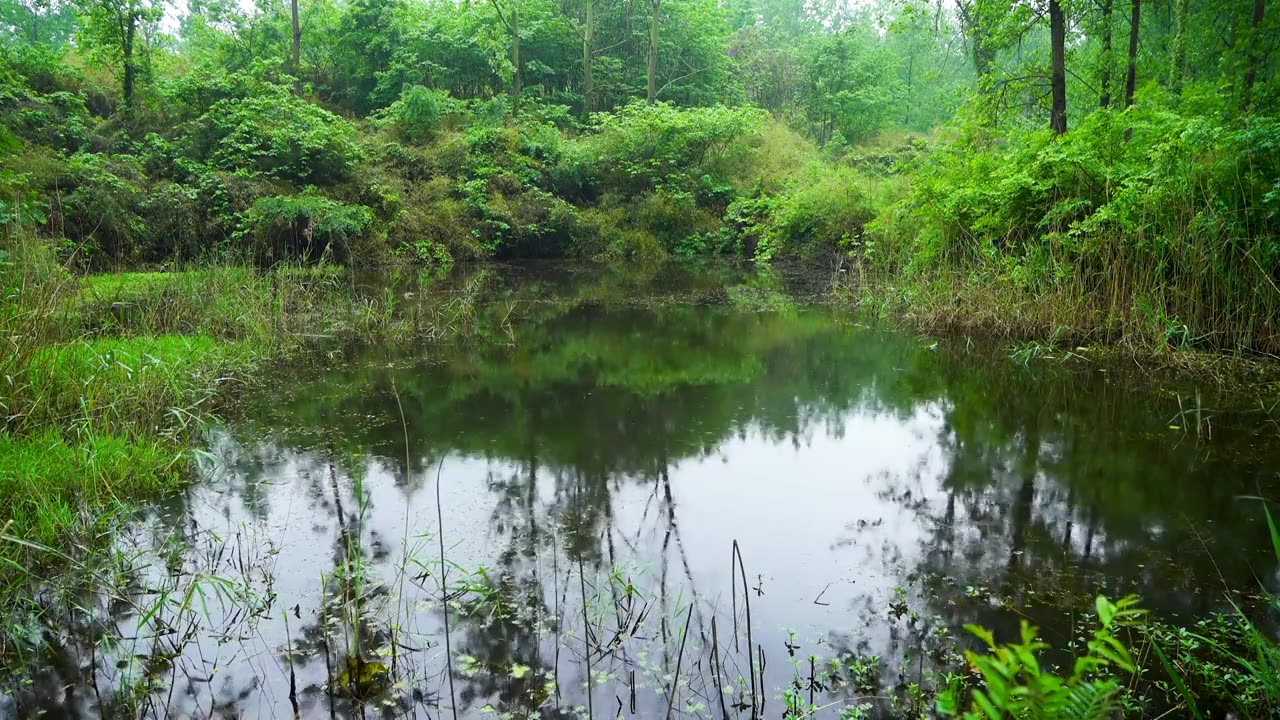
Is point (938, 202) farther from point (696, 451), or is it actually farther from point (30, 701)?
point (30, 701)

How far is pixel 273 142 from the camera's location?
53.7 ft

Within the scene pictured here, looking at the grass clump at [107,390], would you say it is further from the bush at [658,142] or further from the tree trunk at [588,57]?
the tree trunk at [588,57]

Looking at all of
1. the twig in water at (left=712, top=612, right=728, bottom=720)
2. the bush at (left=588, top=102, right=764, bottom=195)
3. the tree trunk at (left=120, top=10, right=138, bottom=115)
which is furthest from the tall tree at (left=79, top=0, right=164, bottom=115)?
the twig in water at (left=712, top=612, right=728, bottom=720)

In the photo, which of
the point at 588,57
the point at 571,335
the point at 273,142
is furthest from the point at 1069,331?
the point at 588,57

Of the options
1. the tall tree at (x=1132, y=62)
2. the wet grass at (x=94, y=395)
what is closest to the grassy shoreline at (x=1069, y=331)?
the tall tree at (x=1132, y=62)

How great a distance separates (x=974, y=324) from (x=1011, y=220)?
1.15 m

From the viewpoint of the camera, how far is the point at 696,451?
5.16 metres

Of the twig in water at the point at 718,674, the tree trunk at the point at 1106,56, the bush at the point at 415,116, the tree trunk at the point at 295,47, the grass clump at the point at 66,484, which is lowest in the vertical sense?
the twig in water at the point at 718,674

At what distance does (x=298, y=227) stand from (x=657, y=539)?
42.9ft

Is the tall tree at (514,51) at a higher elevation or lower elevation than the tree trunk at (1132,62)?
higher

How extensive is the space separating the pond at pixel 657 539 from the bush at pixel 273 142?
11271 mm

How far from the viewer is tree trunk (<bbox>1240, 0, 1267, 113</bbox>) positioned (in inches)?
292

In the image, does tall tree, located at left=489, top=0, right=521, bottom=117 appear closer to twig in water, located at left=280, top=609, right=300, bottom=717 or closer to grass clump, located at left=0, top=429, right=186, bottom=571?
grass clump, located at left=0, top=429, right=186, bottom=571

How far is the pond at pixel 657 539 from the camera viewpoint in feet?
8.85
